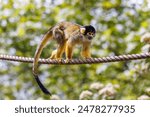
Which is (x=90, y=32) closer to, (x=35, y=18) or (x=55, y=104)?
(x=55, y=104)

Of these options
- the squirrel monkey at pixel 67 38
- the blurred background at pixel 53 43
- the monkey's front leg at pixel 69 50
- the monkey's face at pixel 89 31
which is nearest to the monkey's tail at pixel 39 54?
the squirrel monkey at pixel 67 38

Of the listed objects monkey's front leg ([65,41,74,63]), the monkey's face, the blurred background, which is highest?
the monkey's face

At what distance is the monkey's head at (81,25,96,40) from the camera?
3553 mm

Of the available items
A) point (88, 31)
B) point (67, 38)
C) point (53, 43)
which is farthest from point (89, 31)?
point (53, 43)

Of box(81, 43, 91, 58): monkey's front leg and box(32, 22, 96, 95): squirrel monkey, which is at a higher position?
box(32, 22, 96, 95): squirrel monkey

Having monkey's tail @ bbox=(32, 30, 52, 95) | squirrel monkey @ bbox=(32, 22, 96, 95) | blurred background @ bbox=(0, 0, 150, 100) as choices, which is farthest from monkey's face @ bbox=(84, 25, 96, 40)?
blurred background @ bbox=(0, 0, 150, 100)

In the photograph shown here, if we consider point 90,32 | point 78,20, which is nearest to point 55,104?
point 90,32

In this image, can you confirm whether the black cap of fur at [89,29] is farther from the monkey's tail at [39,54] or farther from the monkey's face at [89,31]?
the monkey's tail at [39,54]

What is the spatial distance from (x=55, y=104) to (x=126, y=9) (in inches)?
90.8

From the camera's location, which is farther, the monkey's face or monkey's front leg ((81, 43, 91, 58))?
monkey's front leg ((81, 43, 91, 58))

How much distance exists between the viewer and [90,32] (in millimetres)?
3562

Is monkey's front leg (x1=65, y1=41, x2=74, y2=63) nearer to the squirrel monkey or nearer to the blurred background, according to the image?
the squirrel monkey

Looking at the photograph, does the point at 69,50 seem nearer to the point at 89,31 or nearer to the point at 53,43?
the point at 89,31

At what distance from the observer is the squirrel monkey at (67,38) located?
354 cm
